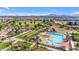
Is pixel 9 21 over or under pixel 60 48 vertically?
over

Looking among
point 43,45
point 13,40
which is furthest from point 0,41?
point 43,45

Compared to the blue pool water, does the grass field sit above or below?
below

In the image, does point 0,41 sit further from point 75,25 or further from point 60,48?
point 75,25

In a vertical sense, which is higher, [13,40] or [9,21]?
[9,21]

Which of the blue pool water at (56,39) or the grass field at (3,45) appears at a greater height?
the blue pool water at (56,39)

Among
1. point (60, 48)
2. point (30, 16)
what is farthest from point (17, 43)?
point (60, 48)

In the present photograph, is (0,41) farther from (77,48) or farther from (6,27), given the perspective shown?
(77,48)
